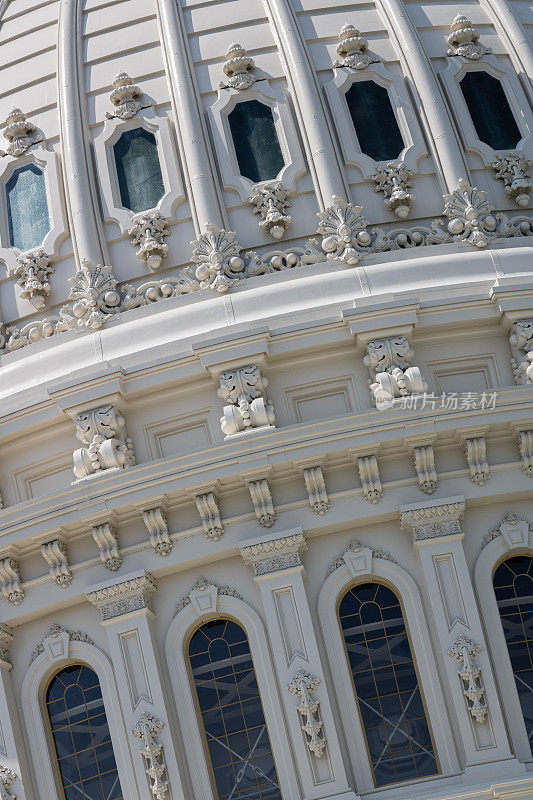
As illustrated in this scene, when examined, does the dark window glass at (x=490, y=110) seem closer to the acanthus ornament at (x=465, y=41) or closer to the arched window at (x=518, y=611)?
the acanthus ornament at (x=465, y=41)

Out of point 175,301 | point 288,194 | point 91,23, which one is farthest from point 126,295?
point 91,23

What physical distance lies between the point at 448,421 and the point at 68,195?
10.5 metres

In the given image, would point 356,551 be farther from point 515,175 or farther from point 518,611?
point 515,175

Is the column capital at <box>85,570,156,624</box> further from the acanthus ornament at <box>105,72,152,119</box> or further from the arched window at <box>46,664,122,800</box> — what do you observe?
the acanthus ornament at <box>105,72,152,119</box>

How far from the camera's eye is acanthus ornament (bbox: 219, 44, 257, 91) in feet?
132

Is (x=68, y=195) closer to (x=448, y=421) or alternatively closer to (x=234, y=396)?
(x=234, y=396)

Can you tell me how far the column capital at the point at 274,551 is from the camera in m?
33.2

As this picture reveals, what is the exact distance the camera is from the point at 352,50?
41.1m

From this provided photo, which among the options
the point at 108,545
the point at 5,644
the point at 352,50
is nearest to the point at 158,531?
the point at 108,545

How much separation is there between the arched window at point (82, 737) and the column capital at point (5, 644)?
0.85 metres

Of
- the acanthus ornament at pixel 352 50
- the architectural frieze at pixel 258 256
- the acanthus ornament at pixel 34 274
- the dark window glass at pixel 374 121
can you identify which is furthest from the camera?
the acanthus ornament at pixel 352 50

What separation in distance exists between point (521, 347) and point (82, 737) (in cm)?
1026

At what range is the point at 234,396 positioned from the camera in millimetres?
34219

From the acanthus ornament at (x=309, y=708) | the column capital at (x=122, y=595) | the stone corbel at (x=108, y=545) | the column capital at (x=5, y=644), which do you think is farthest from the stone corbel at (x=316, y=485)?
the column capital at (x=5, y=644)
